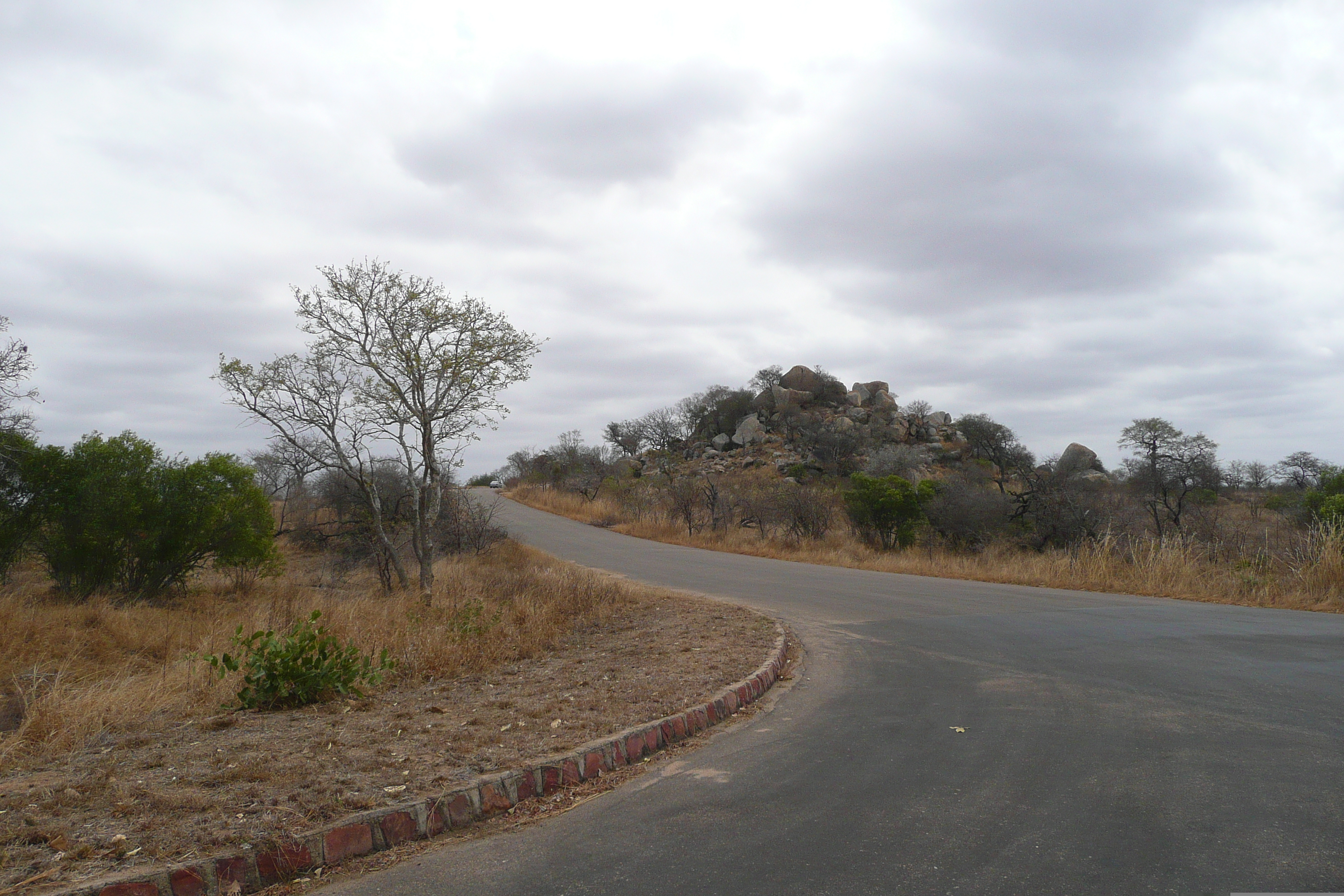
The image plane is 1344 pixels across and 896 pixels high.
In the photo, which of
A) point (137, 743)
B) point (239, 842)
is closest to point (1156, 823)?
point (239, 842)

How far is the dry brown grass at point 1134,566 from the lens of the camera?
532 inches

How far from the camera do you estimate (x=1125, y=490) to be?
3338cm

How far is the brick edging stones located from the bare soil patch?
0.12 meters

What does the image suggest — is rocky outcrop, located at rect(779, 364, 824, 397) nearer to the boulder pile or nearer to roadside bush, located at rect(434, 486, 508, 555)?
the boulder pile

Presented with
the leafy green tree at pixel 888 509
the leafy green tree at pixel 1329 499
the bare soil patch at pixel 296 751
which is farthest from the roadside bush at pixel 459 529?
the leafy green tree at pixel 1329 499

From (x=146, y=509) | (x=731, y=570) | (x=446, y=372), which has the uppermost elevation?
(x=446, y=372)

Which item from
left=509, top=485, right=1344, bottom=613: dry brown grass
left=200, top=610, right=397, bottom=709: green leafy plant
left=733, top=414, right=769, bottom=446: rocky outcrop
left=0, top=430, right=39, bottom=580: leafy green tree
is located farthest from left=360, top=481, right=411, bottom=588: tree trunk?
left=733, top=414, right=769, bottom=446: rocky outcrop

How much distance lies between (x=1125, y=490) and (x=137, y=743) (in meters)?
36.4

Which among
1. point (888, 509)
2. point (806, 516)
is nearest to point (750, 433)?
point (806, 516)

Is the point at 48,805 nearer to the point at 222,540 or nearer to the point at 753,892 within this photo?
the point at 753,892

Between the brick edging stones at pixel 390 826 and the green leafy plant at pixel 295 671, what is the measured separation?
2661mm

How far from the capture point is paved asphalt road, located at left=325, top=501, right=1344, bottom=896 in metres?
3.49

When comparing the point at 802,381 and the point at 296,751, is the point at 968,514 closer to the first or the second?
the point at 296,751

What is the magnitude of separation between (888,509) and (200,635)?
67.9ft
